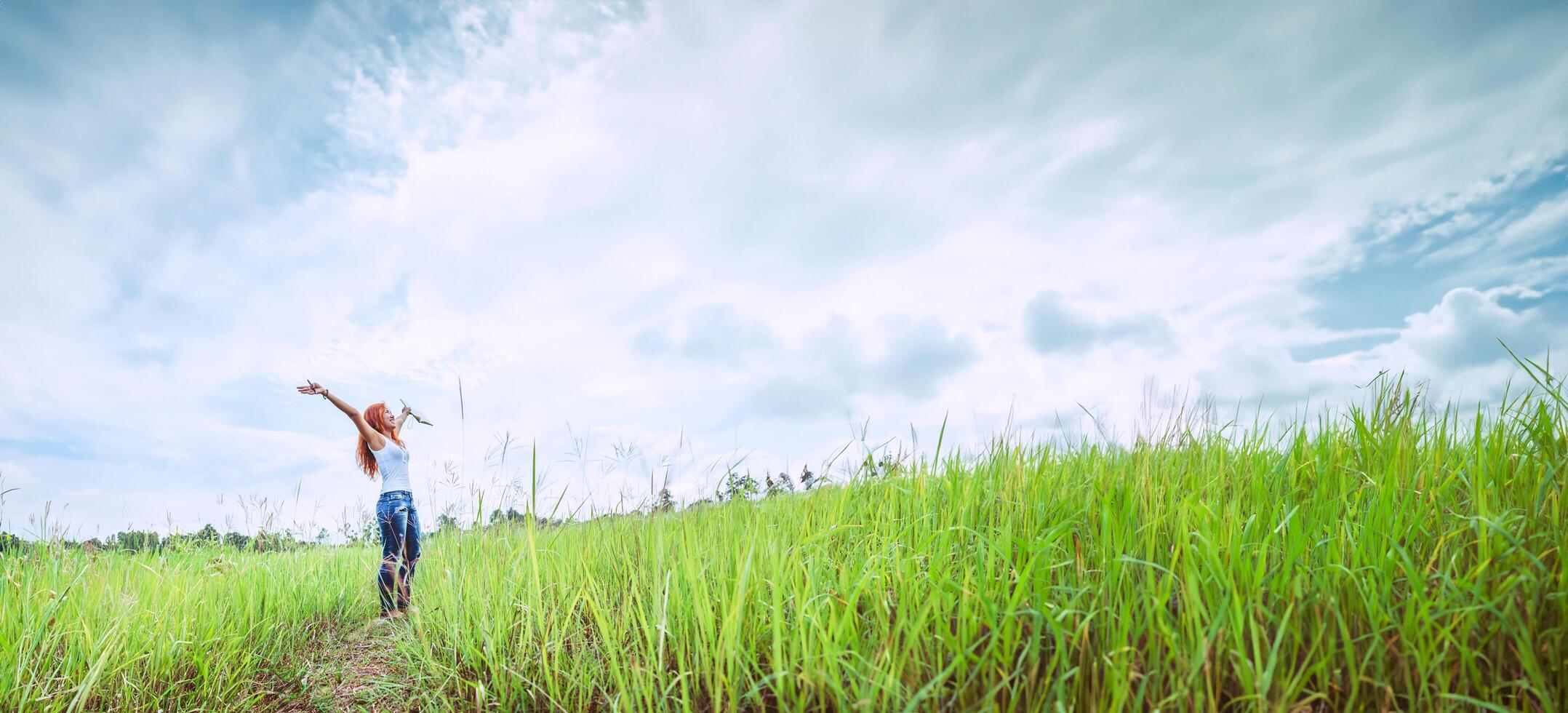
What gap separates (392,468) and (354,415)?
0.71 metres

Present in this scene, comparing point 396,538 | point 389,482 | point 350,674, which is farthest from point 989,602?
point 389,482

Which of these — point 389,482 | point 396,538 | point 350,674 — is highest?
point 389,482

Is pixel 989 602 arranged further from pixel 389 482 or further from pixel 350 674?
pixel 389 482

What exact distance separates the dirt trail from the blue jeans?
335mm

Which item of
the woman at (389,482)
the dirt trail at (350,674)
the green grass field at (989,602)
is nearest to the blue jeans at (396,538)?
the woman at (389,482)

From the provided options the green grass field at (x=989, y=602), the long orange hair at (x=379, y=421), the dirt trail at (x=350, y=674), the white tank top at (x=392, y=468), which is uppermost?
the long orange hair at (x=379, y=421)

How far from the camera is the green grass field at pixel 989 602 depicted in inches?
77.2

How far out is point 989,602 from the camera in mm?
2092

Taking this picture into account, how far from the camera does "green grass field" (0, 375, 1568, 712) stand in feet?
6.44

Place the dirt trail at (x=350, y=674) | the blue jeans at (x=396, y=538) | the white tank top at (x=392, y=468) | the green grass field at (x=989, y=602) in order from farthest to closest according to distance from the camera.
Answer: the white tank top at (x=392, y=468) → the blue jeans at (x=396, y=538) → the dirt trail at (x=350, y=674) → the green grass field at (x=989, y=602)

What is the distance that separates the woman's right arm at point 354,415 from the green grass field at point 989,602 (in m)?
1.91

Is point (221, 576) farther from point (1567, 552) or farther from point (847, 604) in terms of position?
point (1567, 552)

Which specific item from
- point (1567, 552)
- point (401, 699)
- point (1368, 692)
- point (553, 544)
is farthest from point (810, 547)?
point (1567, 552)

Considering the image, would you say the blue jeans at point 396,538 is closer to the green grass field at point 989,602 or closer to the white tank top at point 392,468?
the white tank top at point 392,468
